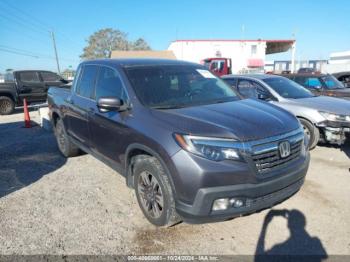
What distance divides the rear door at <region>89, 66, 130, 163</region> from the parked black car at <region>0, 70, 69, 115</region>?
9138mm

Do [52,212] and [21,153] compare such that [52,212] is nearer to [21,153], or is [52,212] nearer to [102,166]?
[102,166]

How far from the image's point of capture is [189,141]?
276 cm

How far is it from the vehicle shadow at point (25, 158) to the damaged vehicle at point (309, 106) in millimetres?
4073

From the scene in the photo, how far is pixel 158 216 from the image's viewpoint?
3221mm

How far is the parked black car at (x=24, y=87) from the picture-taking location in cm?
1280

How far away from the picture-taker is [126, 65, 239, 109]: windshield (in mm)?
3531

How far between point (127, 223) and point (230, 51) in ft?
134

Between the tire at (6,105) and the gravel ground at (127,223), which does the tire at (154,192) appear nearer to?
the gravel ground at (127,223)

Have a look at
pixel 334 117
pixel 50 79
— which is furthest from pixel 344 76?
pixel 50 79

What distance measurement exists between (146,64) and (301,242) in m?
2.90

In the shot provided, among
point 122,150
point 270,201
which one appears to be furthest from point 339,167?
point 122,150

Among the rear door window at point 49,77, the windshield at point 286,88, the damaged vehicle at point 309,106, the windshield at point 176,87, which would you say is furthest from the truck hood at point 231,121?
the rear door window at point 49,77

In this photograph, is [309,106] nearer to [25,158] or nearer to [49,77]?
[25,158]

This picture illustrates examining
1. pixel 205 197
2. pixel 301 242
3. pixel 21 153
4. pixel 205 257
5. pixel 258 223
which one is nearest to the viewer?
pixel 205 197
